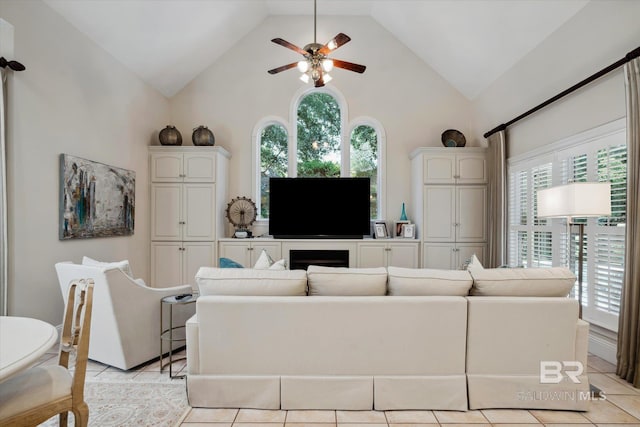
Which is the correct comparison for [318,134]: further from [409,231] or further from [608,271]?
[608,271]

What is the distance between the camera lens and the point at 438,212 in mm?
5281

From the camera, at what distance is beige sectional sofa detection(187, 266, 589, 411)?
2148 mm

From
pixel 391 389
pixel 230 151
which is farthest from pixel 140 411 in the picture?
pixel 230 151

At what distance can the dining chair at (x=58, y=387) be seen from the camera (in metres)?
1.37

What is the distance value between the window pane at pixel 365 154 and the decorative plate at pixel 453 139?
43.2 inches

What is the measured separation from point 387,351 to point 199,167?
4087mm

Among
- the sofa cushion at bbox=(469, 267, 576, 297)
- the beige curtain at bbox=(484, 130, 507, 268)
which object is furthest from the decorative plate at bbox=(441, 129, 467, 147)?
the sofa cushion at bbox=(469, 267, 576, 297)

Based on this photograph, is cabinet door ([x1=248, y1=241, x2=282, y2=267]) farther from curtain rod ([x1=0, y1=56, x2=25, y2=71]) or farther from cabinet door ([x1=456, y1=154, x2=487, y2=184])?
curtain rod ([x1=0, y1=56, x2=25, y2=71])

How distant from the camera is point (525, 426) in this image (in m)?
2.03

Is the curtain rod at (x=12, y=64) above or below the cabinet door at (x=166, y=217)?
above

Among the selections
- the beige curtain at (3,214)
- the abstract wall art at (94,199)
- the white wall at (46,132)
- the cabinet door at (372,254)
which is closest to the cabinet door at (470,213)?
the cabinet door at (372,254)

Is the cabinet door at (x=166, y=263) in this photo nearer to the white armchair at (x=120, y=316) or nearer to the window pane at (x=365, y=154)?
the white armchair at (x=120, y=316)

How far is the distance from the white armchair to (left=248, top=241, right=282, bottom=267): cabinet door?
2334 millimetres

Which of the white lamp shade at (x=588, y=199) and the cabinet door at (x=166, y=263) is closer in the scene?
the white lamp shade at (x=588, y=199)
